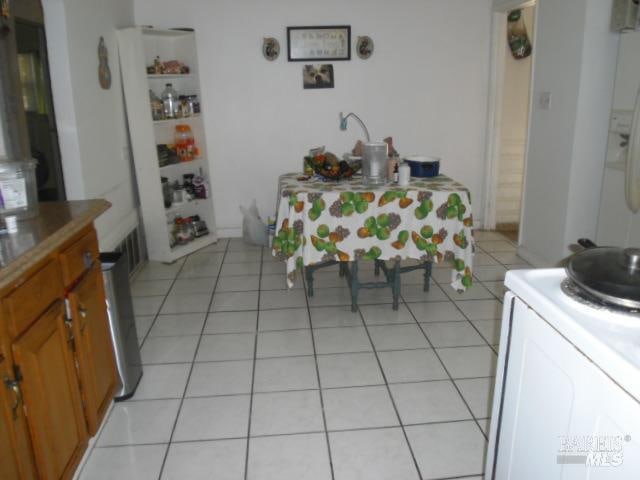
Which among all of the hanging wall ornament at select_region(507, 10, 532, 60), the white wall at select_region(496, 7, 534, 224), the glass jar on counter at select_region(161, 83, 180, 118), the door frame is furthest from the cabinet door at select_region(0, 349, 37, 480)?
the hanging wall ornament at select_region(507, 10, 532, 60)

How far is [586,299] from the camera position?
1.14m

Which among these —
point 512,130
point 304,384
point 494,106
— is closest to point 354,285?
point 304,384

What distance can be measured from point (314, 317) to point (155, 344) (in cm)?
98

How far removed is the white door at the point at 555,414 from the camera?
3.06 ft

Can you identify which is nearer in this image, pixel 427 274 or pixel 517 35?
pixel 427 274

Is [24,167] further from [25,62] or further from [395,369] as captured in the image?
[395,369]

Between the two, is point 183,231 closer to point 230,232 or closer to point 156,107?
point 230,232

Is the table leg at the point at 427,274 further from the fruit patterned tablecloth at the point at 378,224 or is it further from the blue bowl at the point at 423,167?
the blue bowl at the point at 423,167

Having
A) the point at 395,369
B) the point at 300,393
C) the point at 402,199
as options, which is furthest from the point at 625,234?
the point at 300,393

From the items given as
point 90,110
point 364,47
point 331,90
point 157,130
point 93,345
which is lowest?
point 93,345

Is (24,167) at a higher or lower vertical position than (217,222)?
higher

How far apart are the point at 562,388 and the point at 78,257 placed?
1663 mm

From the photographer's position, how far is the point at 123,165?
390 centimetres

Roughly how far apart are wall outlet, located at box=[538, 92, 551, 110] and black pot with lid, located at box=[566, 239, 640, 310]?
289 centimetres
